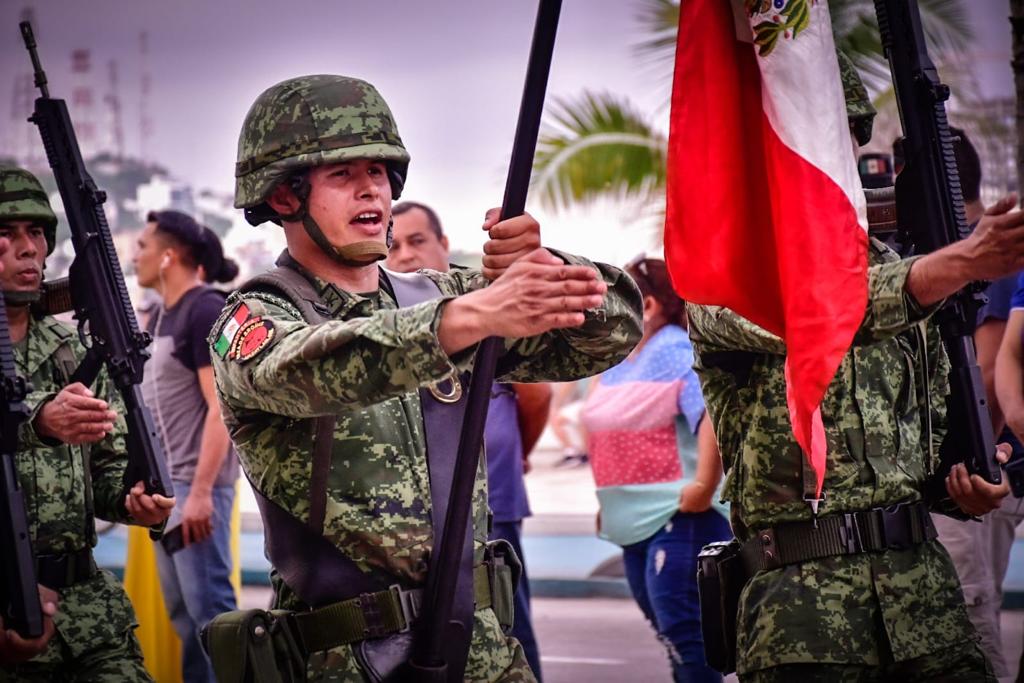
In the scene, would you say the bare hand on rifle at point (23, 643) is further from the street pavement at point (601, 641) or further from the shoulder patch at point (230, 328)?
the street pavement at point (601, 641)

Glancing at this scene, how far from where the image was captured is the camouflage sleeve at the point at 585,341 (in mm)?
2836

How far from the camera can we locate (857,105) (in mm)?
3461

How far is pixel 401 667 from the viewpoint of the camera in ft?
9.00

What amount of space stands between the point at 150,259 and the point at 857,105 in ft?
12.4

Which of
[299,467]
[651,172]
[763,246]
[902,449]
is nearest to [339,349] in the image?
[299,467]

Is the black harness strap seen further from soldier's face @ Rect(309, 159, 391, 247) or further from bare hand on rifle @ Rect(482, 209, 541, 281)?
bare hand on rifle @ Rect(482, 209, 541, 281)

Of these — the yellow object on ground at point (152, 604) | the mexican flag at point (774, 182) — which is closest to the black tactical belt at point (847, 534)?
the mexican flag at point (774, 182)

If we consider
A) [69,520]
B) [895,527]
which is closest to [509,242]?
[895,527]

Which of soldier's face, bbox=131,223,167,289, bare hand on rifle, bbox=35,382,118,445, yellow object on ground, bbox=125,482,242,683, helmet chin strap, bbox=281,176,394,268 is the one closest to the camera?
helmet chin strap, bbox=281,176,394,268

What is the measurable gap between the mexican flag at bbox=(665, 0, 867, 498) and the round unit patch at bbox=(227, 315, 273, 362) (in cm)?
88

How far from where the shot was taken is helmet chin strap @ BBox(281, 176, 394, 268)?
9.53 feet

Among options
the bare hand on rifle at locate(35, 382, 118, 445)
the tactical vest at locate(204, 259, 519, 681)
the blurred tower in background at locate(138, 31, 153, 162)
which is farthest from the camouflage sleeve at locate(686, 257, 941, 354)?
the blurred tower in background at locate(138, 31, 153, 162)

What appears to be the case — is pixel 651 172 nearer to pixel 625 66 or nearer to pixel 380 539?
pixel 625 66

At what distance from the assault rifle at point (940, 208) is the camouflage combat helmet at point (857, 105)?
0.31 feet
